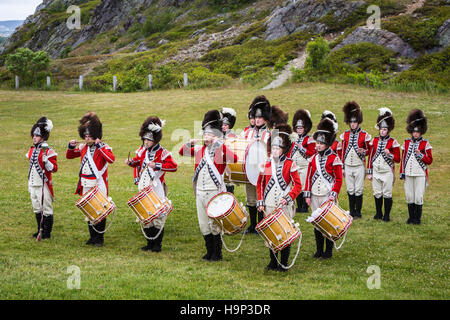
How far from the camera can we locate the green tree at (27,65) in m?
37.6

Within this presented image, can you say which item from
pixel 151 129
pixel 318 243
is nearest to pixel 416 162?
pixel 318 243

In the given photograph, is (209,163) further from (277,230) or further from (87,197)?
(87,197)

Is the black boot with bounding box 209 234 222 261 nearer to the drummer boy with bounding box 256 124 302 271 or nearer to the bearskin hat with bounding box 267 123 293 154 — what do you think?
the drummer boy with bounding box 256 124 302 271

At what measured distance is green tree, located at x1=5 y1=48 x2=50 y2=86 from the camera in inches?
1479

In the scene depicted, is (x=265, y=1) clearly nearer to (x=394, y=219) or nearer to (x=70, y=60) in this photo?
(x=70, y=60)

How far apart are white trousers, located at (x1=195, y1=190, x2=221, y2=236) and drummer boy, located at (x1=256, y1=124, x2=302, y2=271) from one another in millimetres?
806

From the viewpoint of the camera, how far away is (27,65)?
126ft

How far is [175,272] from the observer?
281 inches

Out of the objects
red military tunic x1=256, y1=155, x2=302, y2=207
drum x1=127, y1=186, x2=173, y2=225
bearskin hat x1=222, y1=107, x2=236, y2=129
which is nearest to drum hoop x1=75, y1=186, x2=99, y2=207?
drum x1=127, y1=186, x2=173, y2=225

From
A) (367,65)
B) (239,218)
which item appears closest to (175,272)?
(239,218)

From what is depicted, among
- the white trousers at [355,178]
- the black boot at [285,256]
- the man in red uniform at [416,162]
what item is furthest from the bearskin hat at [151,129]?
the man in red uniform at [416,162]

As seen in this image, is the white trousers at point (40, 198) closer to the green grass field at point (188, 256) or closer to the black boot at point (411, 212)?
the green grass field at point (188, 256)

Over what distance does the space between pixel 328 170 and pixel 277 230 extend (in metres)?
1.72

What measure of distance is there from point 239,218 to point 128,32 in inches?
2738
